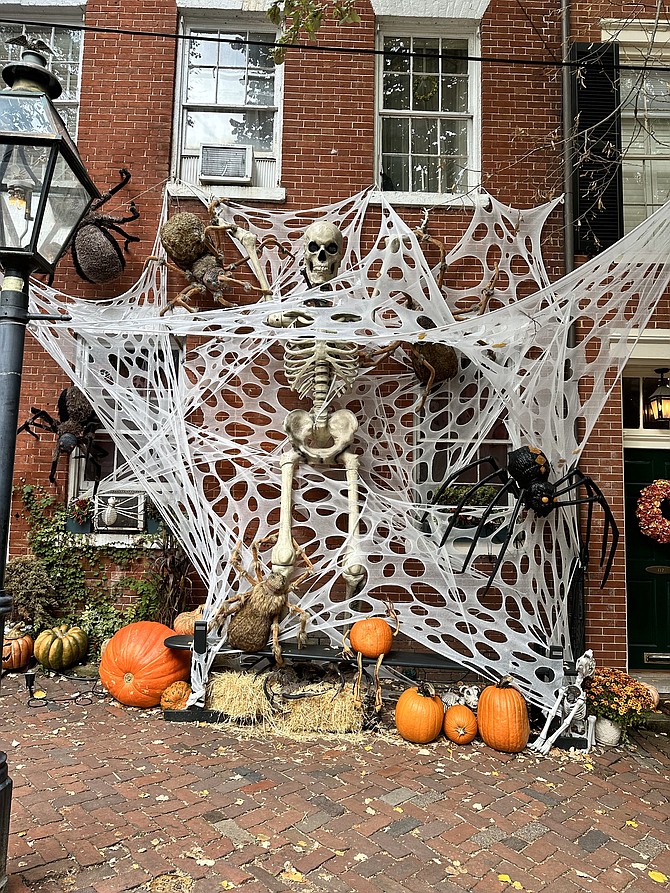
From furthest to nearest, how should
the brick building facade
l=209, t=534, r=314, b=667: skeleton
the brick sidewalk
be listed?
the brick building facade
l=209, t=534, r=314, b=667: skeleton
the brick sidewalk

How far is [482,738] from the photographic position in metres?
4.35

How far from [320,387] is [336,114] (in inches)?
129

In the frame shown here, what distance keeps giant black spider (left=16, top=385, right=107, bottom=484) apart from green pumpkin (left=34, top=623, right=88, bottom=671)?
4.95 feet

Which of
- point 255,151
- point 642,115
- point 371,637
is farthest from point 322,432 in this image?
point 642,115

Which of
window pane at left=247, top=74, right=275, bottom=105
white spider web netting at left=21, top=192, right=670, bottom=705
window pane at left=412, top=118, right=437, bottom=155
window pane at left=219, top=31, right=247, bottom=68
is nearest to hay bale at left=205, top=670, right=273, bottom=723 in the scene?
white spider web netting at left=21, top=192, right=670, bottom=705

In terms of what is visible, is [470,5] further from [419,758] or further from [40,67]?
[419,758]

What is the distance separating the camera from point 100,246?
585cm

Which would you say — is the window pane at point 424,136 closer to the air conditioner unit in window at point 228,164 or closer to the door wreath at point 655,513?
the air conditioner unit in window at point 228,164

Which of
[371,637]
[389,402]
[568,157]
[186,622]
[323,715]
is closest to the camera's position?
[323,715]

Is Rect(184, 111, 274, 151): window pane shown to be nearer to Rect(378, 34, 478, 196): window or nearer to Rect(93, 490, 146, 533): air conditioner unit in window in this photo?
Rect(378, 34, 478, 196): window

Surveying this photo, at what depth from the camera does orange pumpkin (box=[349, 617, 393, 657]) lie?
15.2ft

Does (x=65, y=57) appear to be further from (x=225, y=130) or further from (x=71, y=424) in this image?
(x=71, y=424)

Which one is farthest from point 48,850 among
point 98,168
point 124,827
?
point 98,168

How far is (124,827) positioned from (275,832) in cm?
79
